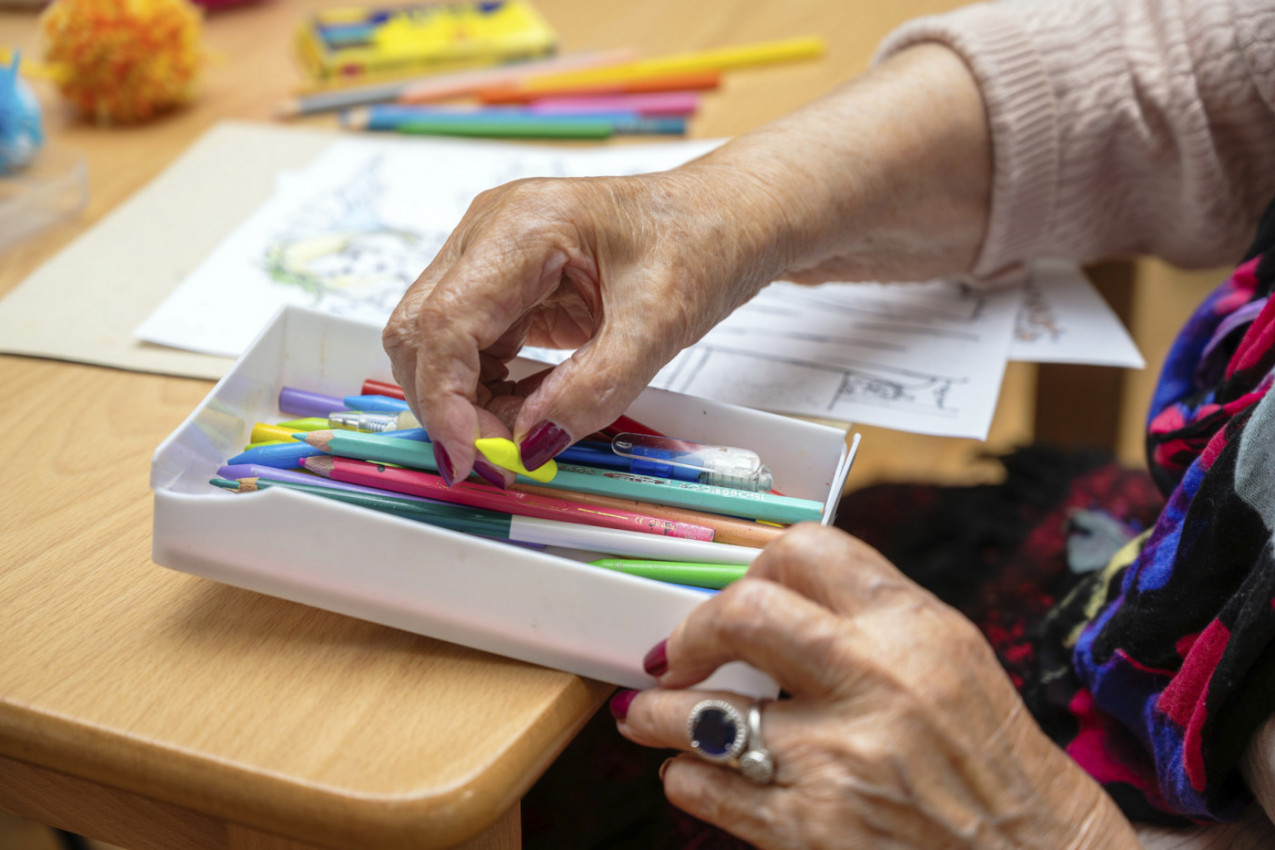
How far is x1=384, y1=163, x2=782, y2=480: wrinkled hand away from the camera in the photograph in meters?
0.42

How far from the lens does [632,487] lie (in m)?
0.44

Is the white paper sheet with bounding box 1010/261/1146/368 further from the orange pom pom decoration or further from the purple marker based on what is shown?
the orange pom pom decoration

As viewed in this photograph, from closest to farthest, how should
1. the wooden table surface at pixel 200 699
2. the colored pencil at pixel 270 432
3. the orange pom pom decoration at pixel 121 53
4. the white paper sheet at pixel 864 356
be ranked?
the wooden table surface at pixel 200 699
the colored pencil at pixel 270 432
the white paper sheet at pixel 864 356
the orange pom pom decoration at pixel 121 53

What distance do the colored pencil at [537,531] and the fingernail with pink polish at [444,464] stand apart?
2 centimetres

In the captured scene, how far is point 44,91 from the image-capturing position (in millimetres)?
941

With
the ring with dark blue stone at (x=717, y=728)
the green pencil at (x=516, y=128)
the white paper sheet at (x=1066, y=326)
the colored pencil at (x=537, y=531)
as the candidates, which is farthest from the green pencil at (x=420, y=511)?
the green pencil at (x=516, y=128)

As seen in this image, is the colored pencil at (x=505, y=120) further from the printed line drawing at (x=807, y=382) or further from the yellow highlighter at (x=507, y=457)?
the yellow highlighter at (x=507, y=457)

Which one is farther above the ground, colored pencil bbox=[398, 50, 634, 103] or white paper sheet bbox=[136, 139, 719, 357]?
colored pencil bbox=[398, 50, 634, 103]

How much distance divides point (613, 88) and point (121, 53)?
1.38ft

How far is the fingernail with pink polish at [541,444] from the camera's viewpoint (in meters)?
0.43

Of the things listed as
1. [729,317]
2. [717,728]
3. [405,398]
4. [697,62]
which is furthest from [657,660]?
[697,62]

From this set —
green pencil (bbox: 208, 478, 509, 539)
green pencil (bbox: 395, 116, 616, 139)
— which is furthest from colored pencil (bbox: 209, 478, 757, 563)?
green pencil (bbox: 395, 116, 616, 139)

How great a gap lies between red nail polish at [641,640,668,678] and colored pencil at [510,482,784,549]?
6 cm

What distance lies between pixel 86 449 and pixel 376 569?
9.4 inches
